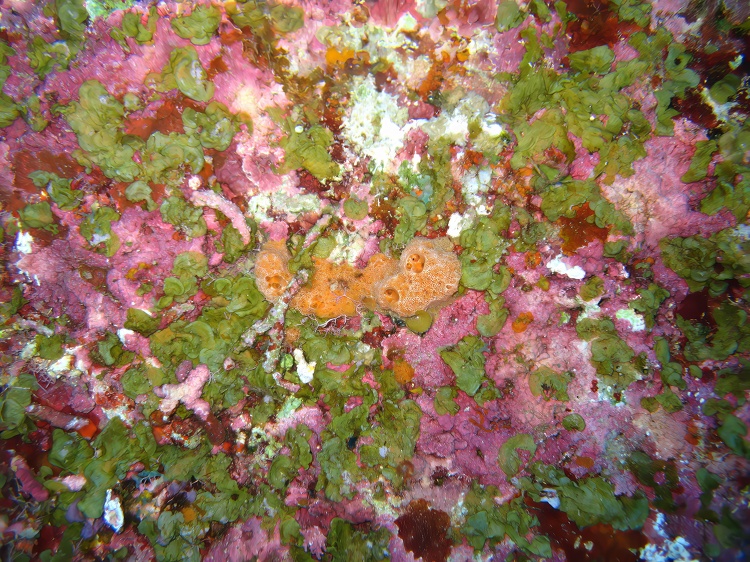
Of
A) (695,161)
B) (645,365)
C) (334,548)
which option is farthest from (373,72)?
(334,548)

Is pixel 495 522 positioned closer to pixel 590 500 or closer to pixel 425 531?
pixel 425 531

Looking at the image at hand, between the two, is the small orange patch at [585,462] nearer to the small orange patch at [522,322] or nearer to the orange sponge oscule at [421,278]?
the small orange patch at [522,322]

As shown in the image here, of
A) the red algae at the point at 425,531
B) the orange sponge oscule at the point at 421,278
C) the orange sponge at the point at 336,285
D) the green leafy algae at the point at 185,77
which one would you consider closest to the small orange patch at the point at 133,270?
the orange sponge at the point at 336,285

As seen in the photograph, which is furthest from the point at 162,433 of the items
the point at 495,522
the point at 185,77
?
the point at 495,522

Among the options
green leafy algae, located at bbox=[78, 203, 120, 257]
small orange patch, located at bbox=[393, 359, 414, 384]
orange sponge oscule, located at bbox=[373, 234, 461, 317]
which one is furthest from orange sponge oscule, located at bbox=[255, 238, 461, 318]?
green leafy algae, located at bbox=[78, 203, 120, 257]

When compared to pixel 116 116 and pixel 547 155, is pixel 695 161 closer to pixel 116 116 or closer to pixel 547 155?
pixel 547 155

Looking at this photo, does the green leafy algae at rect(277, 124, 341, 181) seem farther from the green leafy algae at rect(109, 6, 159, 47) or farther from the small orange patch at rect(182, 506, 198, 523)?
the small orange patch at rect(182, 506, 198, 523)
